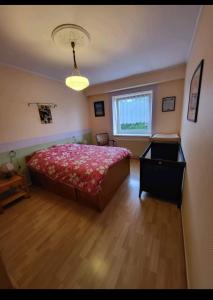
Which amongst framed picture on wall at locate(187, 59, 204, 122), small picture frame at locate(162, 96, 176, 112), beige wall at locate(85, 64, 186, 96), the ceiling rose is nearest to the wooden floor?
framed picture on wall at locate(187, 59, 204, 122)

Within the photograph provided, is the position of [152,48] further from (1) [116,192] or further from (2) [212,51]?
(1) [116,192]

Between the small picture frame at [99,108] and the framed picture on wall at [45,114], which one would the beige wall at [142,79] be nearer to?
the small picture frame at [99,108]

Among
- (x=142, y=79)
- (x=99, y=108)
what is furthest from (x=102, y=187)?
(x=99, y=108)

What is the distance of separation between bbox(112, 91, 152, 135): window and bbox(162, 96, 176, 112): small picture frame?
0.37m

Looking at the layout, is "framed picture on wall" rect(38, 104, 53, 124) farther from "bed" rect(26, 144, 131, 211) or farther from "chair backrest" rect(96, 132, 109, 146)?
"chair backrest" rect(96, 132, 109, 146)

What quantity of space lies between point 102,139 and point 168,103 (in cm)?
210

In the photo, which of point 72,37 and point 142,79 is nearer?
point 72,37

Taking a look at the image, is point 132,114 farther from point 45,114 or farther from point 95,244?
point 95,244

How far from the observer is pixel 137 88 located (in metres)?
3.45

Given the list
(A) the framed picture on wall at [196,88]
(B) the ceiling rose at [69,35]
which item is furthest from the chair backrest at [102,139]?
(A) the framed picture on wall at [196,88]

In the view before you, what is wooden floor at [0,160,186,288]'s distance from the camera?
1146 millimetres

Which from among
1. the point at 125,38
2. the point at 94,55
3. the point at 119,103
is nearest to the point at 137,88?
the point at 119,103

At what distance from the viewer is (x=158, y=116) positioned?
3.33 m

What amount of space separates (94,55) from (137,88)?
1.67m
